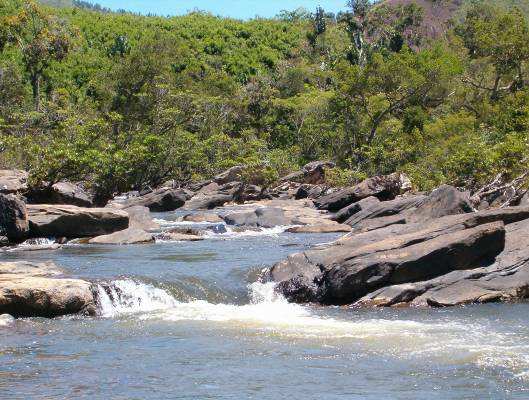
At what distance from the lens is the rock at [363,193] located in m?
34.9

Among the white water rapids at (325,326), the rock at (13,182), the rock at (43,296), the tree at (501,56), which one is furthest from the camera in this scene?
the tree at (501,56)

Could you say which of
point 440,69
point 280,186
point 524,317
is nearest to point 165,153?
point 280,186

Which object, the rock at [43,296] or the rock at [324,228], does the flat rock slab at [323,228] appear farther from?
the rock at [43,296]

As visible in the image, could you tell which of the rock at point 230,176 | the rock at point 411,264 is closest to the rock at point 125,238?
the rock at point 411,264

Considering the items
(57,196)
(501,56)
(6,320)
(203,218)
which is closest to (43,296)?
(6,320)

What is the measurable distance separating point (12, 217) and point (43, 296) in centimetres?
921

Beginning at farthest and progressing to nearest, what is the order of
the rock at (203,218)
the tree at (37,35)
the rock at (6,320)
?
the tree at (37,35)
the rock at (203,218)
the rock at (6,320)

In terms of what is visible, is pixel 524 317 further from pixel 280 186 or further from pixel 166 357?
pixel 280 186

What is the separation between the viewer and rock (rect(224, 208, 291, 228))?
30.3 meters

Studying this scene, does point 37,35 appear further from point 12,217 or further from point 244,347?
point 244,347

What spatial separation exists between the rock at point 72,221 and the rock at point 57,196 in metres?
4.67

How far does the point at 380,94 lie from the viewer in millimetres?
48625

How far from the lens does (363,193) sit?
115ft

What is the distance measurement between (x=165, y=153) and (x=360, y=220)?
20.4m
